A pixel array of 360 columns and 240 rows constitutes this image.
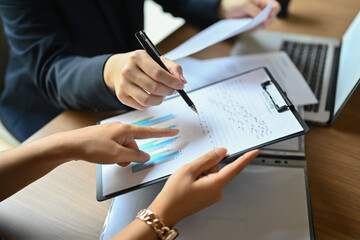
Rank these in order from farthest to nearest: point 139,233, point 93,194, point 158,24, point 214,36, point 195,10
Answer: point 158,24 < point 195,10 < point 214,36 < point 93,194 < point 139,233

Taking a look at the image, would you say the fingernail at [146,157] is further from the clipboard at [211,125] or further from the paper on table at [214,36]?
the paper on table at [214,36]

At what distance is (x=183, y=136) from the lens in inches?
19.5

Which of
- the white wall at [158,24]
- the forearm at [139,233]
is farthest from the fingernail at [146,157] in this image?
the white wall at [158,24]

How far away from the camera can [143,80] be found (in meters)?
0.49

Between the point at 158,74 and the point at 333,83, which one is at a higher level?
the point at 158,74

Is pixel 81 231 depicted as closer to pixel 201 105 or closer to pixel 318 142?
pixel 201 105

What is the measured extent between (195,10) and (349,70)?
1.60ft

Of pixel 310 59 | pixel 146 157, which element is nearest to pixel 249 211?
pixel 146 157

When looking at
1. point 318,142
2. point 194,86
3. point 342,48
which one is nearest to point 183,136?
point 194,86

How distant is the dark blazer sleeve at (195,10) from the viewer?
2.73ft

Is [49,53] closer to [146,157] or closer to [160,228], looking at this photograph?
[146,157]

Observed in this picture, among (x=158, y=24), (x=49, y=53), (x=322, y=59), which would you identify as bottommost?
(x=158, y=24)

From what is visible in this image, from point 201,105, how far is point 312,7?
0.67 m

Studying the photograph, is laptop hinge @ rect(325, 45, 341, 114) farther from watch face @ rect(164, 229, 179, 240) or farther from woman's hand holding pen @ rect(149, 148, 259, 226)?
watch face @ rect(164, 229, 179, 240)
